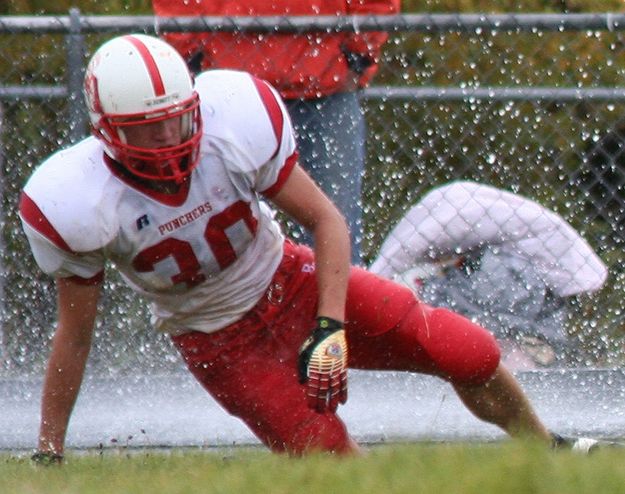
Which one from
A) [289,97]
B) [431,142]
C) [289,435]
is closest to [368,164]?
[431,142]

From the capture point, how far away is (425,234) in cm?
703

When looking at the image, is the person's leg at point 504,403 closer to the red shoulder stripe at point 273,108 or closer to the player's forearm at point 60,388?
the red shoulder stripe at point 273,108

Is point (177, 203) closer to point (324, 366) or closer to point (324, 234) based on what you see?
point (324, 234)

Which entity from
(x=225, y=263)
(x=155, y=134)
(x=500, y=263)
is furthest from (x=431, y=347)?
(x=500, y=263)

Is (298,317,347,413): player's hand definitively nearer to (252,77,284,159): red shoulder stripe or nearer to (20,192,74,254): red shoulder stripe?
(252,77,284,159): red shoulder stripe

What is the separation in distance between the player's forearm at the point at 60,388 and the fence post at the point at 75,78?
1.77 meters

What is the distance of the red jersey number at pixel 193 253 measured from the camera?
485 centimetres

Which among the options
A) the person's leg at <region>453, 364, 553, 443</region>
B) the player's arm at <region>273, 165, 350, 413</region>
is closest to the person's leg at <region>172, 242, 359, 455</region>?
the player's arm at <region>273, 165, 350, 413</region>

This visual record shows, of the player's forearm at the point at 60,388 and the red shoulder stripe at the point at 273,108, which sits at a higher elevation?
the red shoulder stripe at the point at 273,108

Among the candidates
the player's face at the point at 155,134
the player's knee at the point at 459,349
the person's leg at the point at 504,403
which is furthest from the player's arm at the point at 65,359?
the person's leg at the point at 504,403

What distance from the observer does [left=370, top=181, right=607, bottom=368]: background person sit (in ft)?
22.8

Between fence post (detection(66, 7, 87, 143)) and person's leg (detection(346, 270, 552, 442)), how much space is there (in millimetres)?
1818

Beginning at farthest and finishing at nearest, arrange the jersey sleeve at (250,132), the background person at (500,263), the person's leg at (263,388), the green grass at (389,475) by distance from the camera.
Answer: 1. the background person at (500,263)
2. the person's leg at (263,388)
3. the jersey sleeve at (250,132)
4. the green grass at (389,475)

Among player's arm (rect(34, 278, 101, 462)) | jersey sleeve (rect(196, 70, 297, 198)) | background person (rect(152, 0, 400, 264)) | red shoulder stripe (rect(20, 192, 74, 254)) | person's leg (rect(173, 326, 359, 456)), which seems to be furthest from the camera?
background person (rect(152, 0, 400, 264))
